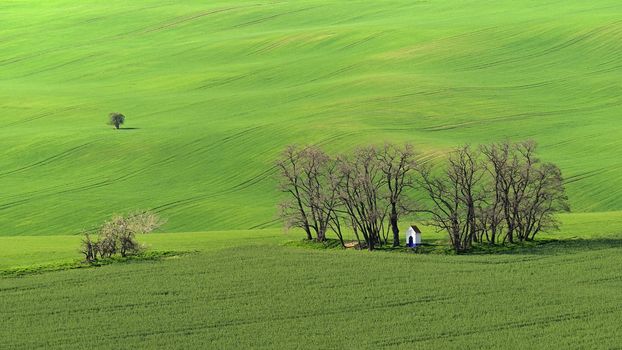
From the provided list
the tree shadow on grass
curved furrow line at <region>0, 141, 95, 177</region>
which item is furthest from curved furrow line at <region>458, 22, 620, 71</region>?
the tree shadow on grass

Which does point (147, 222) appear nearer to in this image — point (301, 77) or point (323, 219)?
point (323, 219)

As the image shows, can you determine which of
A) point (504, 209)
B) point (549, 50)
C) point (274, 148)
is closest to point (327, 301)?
point (504, 209)

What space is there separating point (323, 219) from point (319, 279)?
10307mm

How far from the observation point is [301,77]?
98.6 m

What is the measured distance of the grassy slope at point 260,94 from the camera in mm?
67938

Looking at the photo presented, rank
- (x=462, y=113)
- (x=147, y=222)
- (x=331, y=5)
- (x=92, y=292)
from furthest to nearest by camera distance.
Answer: (x=331, y=5)
(x=462, y=113)
(x=147, y=222)
(x=92, y=292)

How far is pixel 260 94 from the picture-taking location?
3681 inches

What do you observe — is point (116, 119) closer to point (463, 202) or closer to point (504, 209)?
point (463, 202)

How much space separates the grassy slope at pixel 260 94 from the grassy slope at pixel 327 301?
16.6 m

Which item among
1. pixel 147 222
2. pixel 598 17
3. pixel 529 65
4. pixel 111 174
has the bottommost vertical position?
pixel 147 222

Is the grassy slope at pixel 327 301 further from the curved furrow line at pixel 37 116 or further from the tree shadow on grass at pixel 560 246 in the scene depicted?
the curved furrow line at pixel 37 116

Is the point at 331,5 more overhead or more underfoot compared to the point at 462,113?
more overhead

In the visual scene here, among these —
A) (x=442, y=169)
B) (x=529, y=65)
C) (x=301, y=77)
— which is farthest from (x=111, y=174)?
(x=529, y=65)

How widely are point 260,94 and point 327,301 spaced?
56.3 meters
